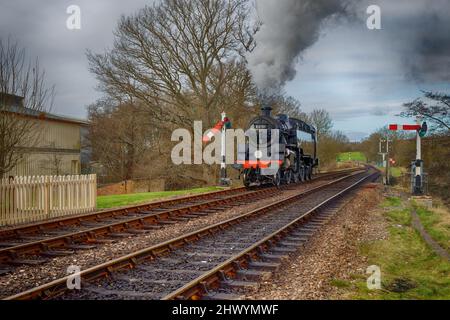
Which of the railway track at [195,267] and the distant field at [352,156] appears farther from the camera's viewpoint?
the distant field at [352,156]

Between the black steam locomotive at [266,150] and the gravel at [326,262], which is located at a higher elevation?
the black steam locomotive at [266,150]

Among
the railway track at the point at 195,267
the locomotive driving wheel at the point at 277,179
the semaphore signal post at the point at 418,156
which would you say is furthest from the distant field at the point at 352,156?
the railway track at the point at 195,267

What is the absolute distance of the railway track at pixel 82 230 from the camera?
25.0 feet

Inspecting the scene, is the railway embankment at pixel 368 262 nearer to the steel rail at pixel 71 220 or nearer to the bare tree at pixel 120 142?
the steel rail at pixel 71 220

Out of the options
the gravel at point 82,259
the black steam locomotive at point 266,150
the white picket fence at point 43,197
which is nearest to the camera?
Answer: the gravel at point 82,259

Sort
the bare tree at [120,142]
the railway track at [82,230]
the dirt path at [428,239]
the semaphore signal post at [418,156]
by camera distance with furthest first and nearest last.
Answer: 1. the bare tree at [120,142]
2. the semaphore signal post at [418,156]
3. the dirt path at [428,239]
4. the railway track at [82,230]

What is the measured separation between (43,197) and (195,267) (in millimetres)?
7062

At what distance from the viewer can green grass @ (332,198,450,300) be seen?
18.7 ft

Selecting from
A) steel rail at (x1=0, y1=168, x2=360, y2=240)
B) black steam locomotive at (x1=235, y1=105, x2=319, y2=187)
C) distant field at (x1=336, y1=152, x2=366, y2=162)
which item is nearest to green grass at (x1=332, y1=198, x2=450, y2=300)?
steel rail at (x1=0, y1=168, x2=360, y2=240)

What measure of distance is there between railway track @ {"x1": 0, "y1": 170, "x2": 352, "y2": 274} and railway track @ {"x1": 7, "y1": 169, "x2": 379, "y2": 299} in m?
1.54

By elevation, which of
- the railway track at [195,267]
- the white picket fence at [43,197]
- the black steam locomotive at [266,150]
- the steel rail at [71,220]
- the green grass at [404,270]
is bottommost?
the green grass at [404,270]

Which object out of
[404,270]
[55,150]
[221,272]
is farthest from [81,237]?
[55,150]

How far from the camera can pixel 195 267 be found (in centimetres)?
686

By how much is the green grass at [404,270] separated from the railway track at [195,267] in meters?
1.37
